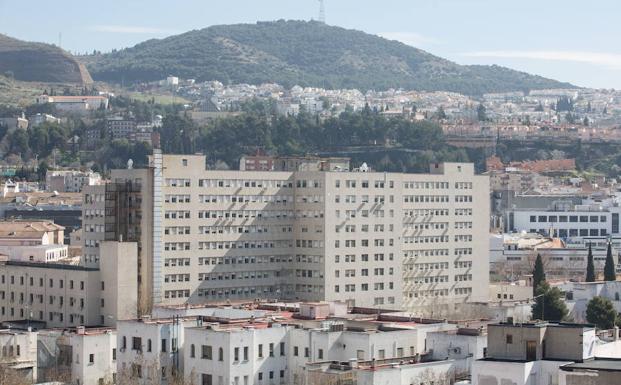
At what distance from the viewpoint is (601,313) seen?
67438 millimetres

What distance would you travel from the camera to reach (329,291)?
76.2m

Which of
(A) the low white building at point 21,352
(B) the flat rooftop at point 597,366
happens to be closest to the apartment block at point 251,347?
(A) the low white building at point 21,352

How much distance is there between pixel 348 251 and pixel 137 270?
432 inches

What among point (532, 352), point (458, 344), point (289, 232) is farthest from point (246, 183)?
point (532, 352)

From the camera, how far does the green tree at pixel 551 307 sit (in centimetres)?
6756

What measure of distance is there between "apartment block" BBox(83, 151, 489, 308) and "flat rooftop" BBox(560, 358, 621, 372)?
35376mm

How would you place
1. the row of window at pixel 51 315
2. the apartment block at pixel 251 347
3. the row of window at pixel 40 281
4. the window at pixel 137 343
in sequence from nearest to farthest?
the apartment block at pixel 251 347
the window at pixel 137 343
the row of window at pixel 51 315
the row of window at pixel 40 281

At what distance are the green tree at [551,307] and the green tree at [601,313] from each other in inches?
46.4

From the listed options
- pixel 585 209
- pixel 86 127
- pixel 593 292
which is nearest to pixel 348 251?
pixel 593 292

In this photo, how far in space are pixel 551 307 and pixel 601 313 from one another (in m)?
2.09

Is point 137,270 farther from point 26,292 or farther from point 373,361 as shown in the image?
point 373,361

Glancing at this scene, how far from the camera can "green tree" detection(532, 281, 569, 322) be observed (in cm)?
6756

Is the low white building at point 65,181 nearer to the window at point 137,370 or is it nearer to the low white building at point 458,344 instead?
the window at point 137,370

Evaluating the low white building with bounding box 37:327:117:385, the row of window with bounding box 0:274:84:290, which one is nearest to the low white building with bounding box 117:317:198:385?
the low white building with bounding box 37:327:117:385
